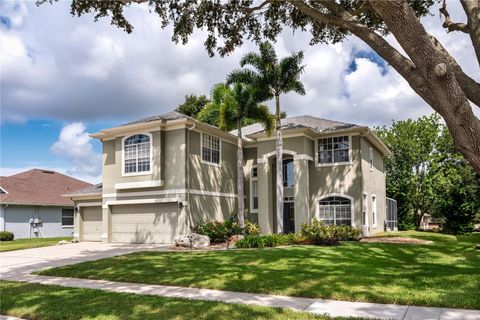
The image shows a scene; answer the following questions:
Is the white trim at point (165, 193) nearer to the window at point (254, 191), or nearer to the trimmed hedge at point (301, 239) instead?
the window at point (254, 191)

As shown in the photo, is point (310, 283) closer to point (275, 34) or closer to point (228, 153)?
point (275, 34)

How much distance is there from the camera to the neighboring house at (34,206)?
30516 mm

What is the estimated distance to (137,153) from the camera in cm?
2244

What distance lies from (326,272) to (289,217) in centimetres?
1464

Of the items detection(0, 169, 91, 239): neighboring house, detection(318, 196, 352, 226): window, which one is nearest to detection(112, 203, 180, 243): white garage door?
detection(318, 196, 352, 226): window

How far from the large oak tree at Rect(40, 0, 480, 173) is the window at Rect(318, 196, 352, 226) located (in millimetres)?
10348

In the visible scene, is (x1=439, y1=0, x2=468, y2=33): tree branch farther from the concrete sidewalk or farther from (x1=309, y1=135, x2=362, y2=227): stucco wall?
(x1=309, y1=135, x2=362, y2=227): stucco wall

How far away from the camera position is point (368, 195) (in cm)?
2433

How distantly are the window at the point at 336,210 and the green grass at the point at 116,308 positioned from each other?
16.2 metres

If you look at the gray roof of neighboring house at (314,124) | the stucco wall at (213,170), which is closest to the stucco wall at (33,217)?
the stucco wall at (213,170)

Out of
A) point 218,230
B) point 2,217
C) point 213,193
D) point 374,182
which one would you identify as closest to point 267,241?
point 218,230

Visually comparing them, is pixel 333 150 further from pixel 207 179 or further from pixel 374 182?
pixel 207 179

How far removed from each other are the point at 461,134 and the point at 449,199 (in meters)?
33.1

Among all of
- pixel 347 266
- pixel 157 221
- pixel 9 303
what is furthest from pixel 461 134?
pixel 157 221
